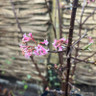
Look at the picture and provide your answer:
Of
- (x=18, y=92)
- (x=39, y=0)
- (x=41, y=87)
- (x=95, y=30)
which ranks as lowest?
(x=18, y=92)

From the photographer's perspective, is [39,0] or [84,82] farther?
[84,82]

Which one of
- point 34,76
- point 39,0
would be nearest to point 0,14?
point 39,0

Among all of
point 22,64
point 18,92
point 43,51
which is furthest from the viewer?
point 18,92

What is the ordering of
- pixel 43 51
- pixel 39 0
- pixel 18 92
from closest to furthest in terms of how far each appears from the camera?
pixel 43 51 < pixel 39 0 < pixel 18 92

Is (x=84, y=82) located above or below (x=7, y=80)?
above

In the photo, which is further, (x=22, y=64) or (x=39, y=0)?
(x=22, y=64)

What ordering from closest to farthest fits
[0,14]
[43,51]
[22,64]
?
[43,51] → [0,14] → [22,64]

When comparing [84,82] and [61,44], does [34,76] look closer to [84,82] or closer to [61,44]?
[84,82]

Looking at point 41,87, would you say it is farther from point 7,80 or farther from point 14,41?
point 14,41

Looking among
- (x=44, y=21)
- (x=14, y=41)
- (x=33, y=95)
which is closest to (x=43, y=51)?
(x=44, y=21)
